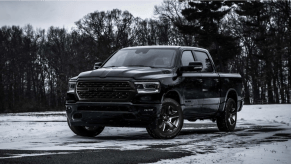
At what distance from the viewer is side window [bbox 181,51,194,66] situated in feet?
36.7

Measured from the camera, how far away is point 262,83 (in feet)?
170

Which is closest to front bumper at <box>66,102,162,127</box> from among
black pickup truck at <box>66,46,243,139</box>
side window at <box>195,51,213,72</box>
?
black pickup truck at <box>66,46,243,139</box>

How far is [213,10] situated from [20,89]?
85.8 ft

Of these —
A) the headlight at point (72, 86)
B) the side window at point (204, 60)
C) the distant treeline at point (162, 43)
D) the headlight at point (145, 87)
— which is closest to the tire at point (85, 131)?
the headlight at point (72, 86)

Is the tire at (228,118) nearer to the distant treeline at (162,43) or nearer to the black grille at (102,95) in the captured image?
the black grille at (102,95)

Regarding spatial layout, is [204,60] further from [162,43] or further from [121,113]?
[162,43]

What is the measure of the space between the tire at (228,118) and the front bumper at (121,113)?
3.35m

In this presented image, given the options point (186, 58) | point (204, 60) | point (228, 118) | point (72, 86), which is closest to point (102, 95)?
point (72, 86)

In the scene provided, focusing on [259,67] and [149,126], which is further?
[259,67]

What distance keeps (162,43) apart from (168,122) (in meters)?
44.7

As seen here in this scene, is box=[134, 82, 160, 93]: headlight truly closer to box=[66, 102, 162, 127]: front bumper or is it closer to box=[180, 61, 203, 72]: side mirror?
box=[66, 102, 162, 127]: front bumper

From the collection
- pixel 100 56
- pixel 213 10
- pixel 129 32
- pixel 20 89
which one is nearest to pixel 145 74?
pixel 213 10

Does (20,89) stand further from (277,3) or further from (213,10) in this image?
(277,3)

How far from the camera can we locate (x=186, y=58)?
11.4 m
